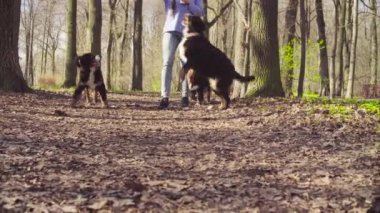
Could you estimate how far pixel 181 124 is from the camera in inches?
240

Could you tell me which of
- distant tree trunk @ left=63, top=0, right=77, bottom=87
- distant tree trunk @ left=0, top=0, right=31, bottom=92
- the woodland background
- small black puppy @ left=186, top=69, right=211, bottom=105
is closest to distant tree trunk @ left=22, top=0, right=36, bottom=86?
the woodland background

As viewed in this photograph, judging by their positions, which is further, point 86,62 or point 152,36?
point 152,36

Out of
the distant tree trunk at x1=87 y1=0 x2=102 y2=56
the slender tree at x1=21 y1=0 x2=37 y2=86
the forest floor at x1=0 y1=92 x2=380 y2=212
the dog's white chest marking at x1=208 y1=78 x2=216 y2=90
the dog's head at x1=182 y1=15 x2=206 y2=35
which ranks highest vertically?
the slender tree at x1=21 y1=0 x2=37 y2=86

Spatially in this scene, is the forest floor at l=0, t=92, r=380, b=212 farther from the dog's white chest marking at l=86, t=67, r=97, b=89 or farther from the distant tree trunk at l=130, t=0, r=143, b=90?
the distant tree trunk at l=130, t=0, r=143, b=90

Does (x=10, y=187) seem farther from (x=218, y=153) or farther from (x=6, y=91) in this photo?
(x=6, y=91)

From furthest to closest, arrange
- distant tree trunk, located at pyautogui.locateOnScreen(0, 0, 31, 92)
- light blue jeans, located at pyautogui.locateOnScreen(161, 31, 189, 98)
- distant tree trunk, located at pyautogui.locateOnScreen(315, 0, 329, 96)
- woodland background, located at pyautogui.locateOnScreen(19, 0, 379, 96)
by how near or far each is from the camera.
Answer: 1. woodland background, located at pyautogui.locateOnScreen(19, 0, 379, 96)
2. distant tree trunk, located at pyautogui.locateOnScreen(315, 0, 329, 96)
3. distant tree trunk, located at pyautogui.locateOnScreen(0, 0, 31, 92)
4. light blue jeans, located at pyautogui.locateOnScreen(161, 31, 189, 98)

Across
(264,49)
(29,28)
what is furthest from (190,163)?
(29,28)

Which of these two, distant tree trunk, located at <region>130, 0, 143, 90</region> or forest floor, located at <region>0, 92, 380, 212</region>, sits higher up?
distant tree trunk, located at <region>130, 0, 143, 90</region>

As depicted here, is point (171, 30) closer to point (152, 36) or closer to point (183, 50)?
point (183, 50)

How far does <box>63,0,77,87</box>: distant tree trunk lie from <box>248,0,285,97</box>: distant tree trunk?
26.3ft

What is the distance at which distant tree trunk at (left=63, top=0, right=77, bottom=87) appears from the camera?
623 inches

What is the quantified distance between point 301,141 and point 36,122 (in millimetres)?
3236

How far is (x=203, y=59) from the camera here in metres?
7.85

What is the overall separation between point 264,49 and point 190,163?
6374 mm
